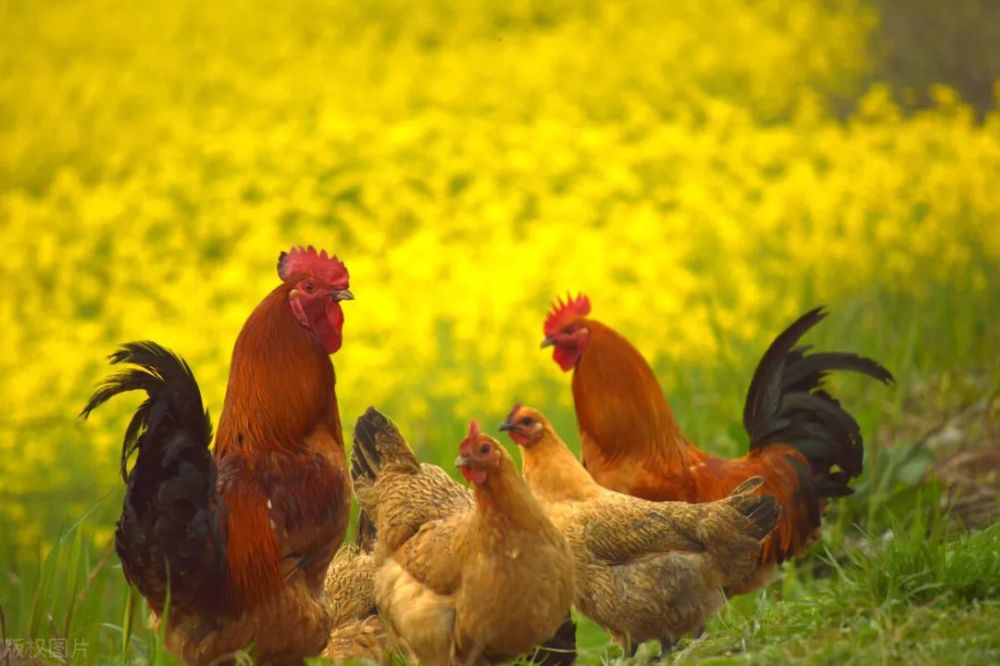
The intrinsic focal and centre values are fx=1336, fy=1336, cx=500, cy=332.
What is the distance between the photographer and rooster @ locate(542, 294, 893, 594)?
6402 mm

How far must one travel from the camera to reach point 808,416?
21.6ft

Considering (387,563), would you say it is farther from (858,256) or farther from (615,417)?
(858,256)

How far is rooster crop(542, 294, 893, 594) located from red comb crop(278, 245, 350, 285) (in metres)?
1.46

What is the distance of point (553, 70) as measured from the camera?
56.0ft

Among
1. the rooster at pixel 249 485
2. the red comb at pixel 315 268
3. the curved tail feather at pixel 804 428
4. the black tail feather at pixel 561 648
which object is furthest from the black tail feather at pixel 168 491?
the curved tail feather at pixel 804 428

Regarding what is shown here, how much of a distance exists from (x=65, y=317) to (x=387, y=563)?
25.9 feet

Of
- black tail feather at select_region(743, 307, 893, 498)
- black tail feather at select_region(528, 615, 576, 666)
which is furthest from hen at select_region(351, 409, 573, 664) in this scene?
black tail feather at select_region(743, 307, 893, 498)

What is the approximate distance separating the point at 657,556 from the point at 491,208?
7.61m

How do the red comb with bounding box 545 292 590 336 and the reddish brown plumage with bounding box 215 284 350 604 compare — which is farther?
the red comb with bounding box 545 292 590 336

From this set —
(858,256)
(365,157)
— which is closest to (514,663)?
(858,256)

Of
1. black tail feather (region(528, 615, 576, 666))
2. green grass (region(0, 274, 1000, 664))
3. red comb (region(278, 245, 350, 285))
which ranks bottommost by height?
black tail feather (region(528, 615, 576, 666))

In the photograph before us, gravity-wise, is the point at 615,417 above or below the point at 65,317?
below

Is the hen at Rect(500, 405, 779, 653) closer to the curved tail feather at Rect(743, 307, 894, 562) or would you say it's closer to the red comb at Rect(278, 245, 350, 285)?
the curved tail feather at Rect(743, 307, 894, 562)

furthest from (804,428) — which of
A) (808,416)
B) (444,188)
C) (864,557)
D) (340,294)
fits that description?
(444,188)
